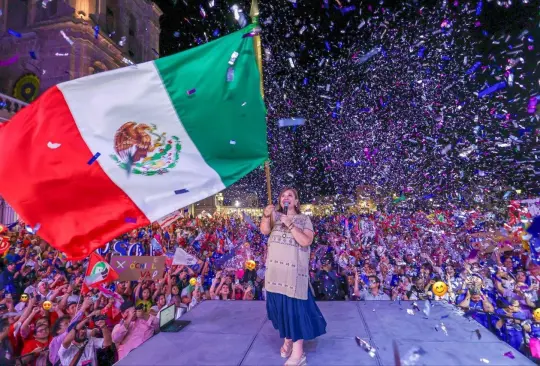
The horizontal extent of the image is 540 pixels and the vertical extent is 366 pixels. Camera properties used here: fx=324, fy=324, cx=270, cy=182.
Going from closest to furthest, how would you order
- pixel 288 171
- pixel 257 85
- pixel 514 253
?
pixel 257 85 → pixel 514 253 → pixel 288 171

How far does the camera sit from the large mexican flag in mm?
3453

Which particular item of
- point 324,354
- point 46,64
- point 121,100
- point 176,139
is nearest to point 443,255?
point 324,354

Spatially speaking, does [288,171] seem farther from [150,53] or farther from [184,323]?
[184,323]

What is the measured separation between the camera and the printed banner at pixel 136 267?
725 centimetres

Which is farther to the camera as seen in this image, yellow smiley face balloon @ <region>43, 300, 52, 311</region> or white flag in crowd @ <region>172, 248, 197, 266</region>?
white flag in crowd @ <region>172, 248, 197, 266</region>

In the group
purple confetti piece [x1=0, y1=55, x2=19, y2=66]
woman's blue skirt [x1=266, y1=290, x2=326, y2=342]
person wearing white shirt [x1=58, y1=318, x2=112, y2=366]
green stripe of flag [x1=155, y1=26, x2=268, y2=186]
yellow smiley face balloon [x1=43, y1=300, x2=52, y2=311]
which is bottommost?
person wearing white shirt [x1=58, y1=318, x2=112, y2=366]

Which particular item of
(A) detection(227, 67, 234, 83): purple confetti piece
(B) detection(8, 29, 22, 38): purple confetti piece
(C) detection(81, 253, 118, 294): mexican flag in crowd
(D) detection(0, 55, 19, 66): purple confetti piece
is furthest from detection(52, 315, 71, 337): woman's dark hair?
(B) detection(8, 29, 22, 38): purple confetti piece

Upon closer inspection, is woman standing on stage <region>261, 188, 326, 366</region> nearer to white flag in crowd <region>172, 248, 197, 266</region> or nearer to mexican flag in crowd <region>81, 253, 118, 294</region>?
mexican flag in crowd <region>81, 253, 118, 294</region>

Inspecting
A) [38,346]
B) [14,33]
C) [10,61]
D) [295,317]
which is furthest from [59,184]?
[10,61]

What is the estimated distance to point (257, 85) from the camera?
15.1ft

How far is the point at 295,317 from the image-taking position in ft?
11.5

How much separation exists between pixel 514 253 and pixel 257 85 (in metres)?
9.12

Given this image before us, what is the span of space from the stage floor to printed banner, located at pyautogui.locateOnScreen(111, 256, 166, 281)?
2.82 m

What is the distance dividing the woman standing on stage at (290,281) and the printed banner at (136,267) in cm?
467
